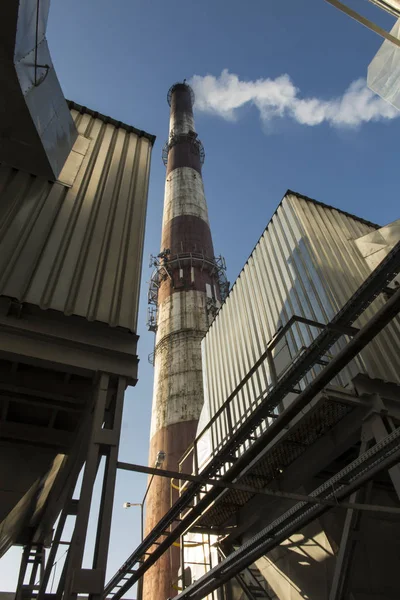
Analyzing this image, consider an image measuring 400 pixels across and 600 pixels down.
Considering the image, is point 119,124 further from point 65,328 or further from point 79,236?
point 65,328

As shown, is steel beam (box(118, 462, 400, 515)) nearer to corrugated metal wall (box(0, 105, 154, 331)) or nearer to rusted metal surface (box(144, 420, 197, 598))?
corrugated metal wall (box(0, 105, 154, 331))

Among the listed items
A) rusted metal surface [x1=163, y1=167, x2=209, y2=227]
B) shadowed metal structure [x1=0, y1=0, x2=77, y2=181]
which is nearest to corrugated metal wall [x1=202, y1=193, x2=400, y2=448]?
shadowed metal structure [x1=0, y1=0, x2=77, y2=181]

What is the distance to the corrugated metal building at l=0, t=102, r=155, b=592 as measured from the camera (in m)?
5.93

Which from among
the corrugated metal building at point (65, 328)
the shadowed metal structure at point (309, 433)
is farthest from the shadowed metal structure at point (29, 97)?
the shadowed metal structure at point (309, 433)

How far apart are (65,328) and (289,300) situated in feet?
19.3

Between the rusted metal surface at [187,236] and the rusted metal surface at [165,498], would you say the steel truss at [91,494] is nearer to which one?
the rusted metal surface at [165,498]

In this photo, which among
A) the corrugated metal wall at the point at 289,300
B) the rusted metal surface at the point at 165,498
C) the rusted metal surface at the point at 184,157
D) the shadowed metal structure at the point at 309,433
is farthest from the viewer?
the rusted metal surface at the point at 184,157

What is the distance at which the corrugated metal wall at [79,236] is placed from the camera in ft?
21.4

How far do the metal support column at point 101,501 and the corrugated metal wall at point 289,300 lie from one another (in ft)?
10.2

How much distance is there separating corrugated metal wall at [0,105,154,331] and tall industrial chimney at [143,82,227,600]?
33.8 feet

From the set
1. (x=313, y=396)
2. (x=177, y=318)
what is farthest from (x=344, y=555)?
(x=177, y=318)

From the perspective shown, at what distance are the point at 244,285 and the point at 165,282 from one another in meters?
10.9

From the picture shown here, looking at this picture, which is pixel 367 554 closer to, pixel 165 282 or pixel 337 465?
pixel 337 465

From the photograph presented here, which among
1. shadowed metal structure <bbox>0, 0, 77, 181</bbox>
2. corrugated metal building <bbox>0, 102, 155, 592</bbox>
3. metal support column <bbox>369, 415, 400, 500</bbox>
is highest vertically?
shadowed metal structure <bbox>0, 0, 77, 181</bbox>
